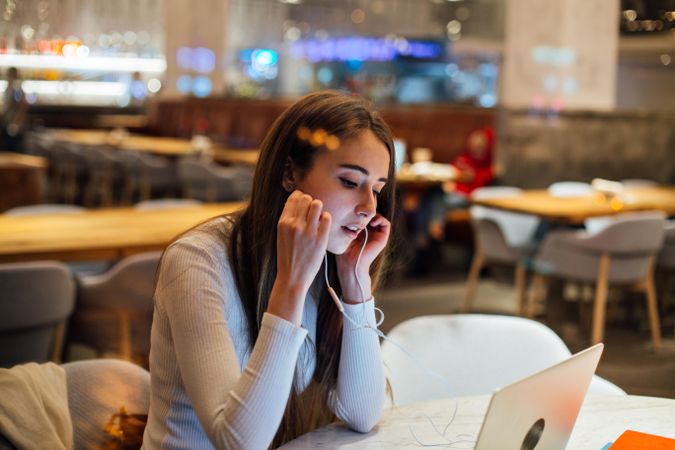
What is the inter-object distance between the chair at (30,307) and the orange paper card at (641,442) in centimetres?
221

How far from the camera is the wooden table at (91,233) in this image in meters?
3.63

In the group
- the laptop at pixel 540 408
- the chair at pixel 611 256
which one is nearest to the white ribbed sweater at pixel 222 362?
the laptop at pixel 540 408

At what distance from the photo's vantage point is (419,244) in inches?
289

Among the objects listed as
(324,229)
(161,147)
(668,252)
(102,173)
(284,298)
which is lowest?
(102,173)

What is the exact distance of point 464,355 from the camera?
2.41 meters

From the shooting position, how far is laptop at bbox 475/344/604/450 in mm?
1205

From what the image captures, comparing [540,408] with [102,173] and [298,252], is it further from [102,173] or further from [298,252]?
[102,173]

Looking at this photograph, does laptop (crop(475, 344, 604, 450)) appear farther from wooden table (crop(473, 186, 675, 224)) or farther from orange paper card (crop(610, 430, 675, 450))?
wooden table (crop(473, 186, 675, 224))

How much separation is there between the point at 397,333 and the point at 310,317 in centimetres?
63

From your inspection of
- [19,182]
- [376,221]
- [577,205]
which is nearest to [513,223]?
[577,205]

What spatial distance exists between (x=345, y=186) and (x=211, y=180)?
6880mm

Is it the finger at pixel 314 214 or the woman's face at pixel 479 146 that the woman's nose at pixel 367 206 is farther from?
the woman's face at pixel 479 146

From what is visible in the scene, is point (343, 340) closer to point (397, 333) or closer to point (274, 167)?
point (274, 167)

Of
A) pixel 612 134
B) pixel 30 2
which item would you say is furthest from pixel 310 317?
pixel 612 134
